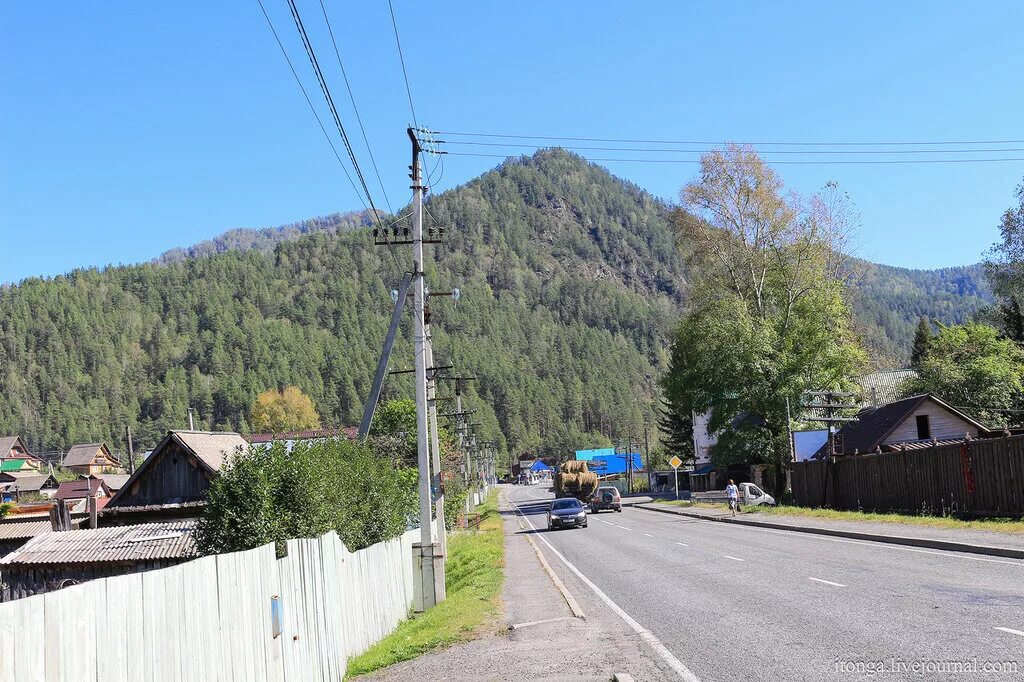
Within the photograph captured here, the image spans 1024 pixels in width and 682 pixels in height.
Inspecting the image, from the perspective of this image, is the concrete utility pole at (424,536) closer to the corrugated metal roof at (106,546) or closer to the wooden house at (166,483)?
the corrugated metal roof at (106,546)

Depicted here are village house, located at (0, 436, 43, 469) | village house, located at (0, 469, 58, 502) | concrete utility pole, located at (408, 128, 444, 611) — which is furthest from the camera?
village house, located at (0, 436, 43, 469)

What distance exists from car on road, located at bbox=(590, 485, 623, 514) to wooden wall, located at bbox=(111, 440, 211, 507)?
30.9m

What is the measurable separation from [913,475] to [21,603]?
30896 millimetres

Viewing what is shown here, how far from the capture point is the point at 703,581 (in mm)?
17438

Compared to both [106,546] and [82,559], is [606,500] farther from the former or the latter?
[82,559]

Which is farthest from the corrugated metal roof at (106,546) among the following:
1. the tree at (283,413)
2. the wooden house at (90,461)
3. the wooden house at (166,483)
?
the tree at (283,413)

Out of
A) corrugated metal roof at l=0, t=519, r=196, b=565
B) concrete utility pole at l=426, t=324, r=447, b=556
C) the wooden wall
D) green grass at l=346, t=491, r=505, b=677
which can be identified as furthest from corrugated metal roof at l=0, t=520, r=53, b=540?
green grass at l=346, t=491, r=505, b=677

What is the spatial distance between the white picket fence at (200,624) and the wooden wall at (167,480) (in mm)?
27070

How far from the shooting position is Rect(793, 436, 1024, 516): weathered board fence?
82.3 ft

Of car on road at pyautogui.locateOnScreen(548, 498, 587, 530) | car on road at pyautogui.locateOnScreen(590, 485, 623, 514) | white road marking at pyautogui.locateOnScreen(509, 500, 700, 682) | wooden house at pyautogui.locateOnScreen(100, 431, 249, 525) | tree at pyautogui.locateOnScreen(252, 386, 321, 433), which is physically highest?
tree at pyautogui.locateOnScreen(252, 386, 321, 433)

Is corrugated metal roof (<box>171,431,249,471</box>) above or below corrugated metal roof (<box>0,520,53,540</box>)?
above

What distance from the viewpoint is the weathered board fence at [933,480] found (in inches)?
988

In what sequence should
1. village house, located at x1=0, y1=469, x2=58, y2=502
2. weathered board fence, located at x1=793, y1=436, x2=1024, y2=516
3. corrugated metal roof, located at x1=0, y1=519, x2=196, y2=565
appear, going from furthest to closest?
1. village house, located at x1=0, y1=469, x2=58, y2=502
2. corrugated metal roof, located at x1=0, y1=519, x2=196, y2=565
3. weathered board fence, located at x1=793, y1=436, x2=1024, y2=516

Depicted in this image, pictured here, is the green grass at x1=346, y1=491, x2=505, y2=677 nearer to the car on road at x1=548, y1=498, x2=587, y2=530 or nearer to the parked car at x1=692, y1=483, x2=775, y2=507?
the car on road at x1=548, y1=498, x2=587, y2=530
